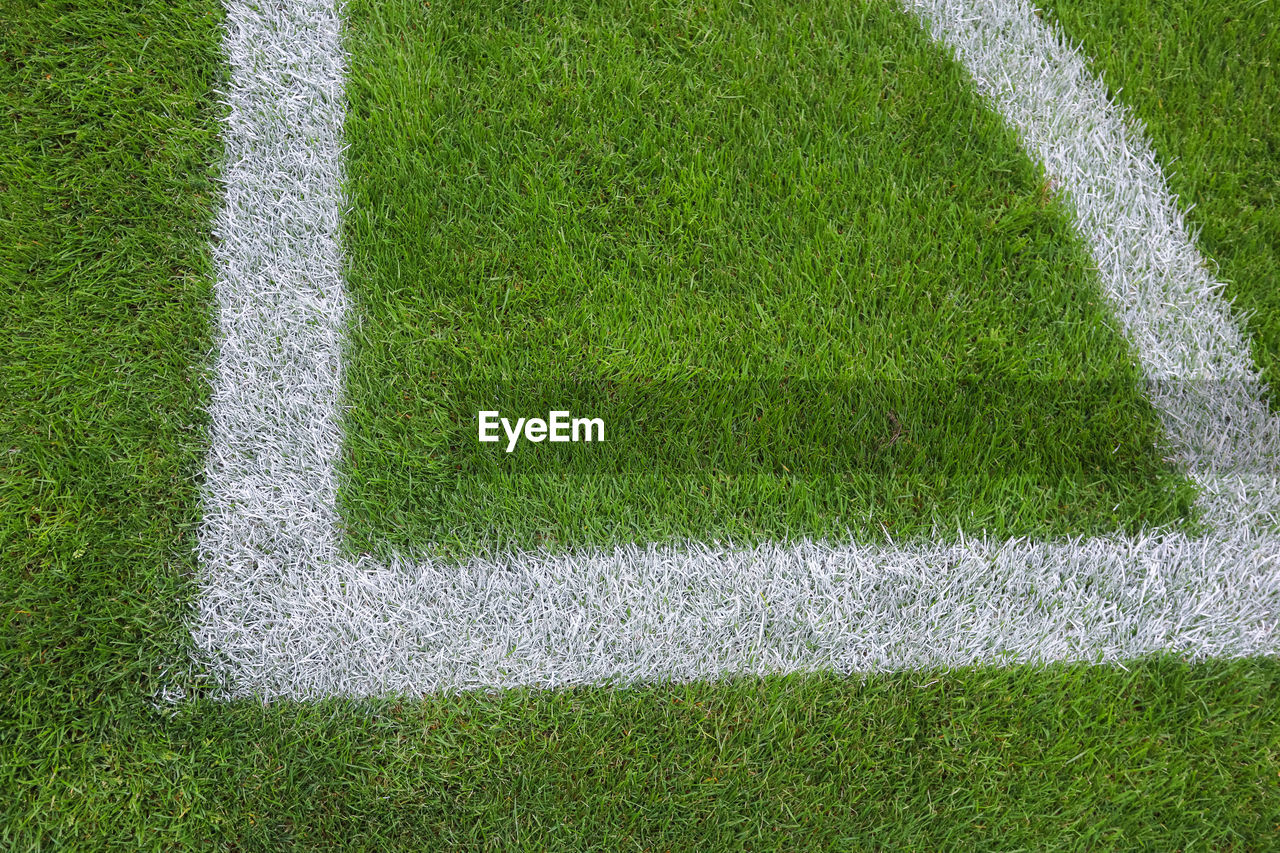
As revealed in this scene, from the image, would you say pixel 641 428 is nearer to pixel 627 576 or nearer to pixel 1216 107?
pixel 627 576

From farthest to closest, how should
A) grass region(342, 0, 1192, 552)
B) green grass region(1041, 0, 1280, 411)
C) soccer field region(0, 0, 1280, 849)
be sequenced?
green grass region(1041, 0, 1280, 411) → grass region(342, 0, 1192, 552) → soccer field region(0, 0, 1280, 849)

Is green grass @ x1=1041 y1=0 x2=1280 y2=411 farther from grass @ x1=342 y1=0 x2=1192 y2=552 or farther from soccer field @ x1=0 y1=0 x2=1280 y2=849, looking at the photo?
grass @ x1=342 y1=0 x2=1192 y2=552

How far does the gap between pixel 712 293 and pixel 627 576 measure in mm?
756

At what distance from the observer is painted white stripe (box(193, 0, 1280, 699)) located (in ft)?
5.49

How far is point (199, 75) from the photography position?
1966mm

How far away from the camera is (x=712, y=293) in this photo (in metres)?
1.86

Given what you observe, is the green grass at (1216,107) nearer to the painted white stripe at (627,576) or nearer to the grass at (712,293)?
the painted white stripe at (627,576)

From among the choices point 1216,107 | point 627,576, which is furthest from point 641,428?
point 1216,107

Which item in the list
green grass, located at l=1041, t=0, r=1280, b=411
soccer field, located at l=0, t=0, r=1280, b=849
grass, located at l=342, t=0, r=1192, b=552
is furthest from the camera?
green grass, located at l=1041, t=0, r=1280, b=411

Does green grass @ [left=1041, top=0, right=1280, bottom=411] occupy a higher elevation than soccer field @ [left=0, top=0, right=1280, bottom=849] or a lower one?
higher

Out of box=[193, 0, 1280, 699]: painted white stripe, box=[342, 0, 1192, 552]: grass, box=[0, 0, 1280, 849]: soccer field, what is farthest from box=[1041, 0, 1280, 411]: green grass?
box=[342, 0, 1192, 552]: grass

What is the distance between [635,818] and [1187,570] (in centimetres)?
147

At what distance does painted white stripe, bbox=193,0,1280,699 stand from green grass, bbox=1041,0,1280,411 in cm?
12

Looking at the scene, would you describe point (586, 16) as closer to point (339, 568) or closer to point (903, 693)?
point (339, 568)
